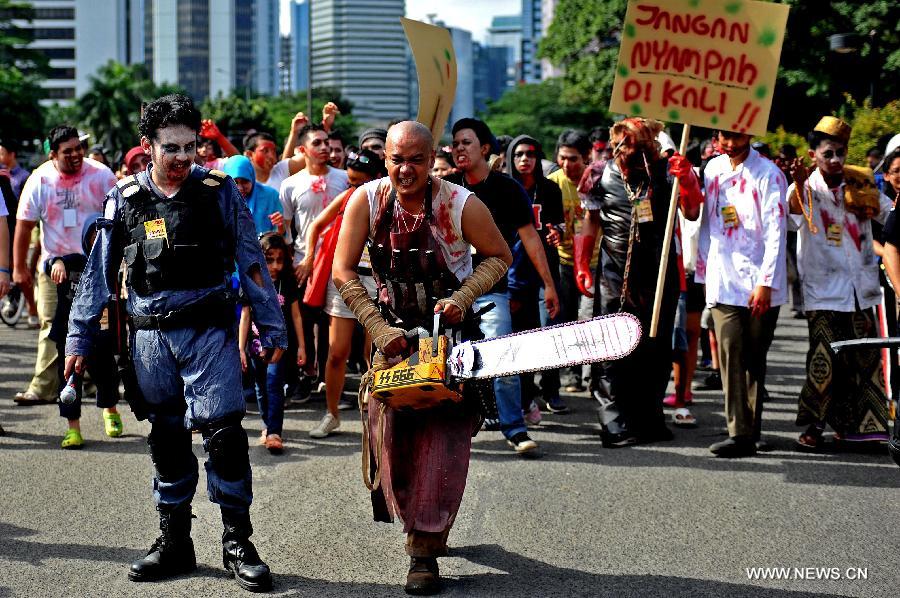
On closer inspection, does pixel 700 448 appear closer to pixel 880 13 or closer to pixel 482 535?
pixel 482 535

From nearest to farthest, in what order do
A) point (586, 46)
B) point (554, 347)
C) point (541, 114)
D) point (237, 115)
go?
point (554, 347) < point (586, 46) < point (237, 115) < point (541, 114)

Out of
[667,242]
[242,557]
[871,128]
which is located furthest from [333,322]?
[871,128]

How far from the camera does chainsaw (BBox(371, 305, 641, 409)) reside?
15.3 ft

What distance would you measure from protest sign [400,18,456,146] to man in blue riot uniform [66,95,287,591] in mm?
1199

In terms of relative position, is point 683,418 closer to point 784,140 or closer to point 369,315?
point 369,315

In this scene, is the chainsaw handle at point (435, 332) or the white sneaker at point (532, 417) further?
the white sneaker at point (532, 417)

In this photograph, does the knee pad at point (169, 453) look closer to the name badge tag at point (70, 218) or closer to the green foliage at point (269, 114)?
the name badge tag at point (70, 218)

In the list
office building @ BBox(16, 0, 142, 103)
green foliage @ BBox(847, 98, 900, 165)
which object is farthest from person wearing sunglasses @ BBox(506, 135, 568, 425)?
office building @ BBox(16, 0, 142, 103)

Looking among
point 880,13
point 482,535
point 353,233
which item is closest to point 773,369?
point 482,535

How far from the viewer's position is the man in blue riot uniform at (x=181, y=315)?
209 inches

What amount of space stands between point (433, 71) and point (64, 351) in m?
3.30

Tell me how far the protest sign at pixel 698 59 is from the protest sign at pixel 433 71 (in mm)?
1746

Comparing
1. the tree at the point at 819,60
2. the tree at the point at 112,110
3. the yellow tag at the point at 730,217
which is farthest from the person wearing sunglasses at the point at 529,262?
the tree at the point at 112,110

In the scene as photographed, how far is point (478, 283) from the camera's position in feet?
17.7
